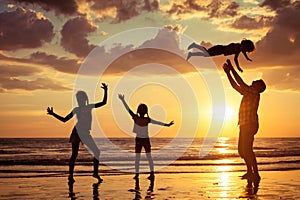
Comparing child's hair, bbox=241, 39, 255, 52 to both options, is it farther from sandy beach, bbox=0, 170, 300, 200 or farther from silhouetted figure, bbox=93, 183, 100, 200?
silhouetted figure, bbox=93, 183, 100, 200

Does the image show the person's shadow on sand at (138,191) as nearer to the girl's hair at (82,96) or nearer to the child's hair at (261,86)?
the girl's hair at (82,96)

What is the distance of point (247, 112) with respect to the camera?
11.6 m

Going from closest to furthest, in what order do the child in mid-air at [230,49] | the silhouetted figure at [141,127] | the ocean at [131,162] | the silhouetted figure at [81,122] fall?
the child in mid-air at [230,49] < the silhouetted figure at [81,122] < the silhouetted figure at [141,127] < the ocean at [131,162]

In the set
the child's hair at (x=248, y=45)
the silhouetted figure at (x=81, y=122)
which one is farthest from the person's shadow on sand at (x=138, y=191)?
the child's hair at (x=248, y=45)

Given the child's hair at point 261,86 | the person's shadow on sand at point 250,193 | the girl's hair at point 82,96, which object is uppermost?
the child's hair at point 261,86

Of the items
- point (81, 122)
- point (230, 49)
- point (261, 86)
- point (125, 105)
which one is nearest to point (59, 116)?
point (81, 122)

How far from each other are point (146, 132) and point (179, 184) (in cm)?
271

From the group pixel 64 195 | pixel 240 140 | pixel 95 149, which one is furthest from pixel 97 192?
pixel 240 140

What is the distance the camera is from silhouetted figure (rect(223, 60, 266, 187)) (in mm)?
11523

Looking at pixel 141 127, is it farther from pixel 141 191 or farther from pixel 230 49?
pixel 230 49

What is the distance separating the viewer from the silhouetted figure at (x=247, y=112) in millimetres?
11523

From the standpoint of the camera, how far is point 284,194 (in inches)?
390

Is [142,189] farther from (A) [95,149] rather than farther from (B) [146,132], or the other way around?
(B) [146,132]

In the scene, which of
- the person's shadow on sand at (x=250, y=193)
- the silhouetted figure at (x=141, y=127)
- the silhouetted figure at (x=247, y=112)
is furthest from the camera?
the silhouetted figure at (x=141, y=127)
